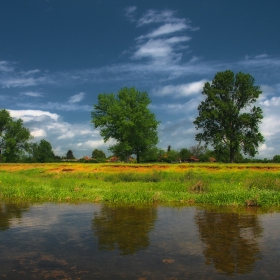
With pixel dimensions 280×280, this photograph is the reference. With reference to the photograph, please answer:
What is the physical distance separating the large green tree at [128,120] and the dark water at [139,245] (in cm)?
4450

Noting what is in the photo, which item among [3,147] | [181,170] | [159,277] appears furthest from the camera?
[3,147]

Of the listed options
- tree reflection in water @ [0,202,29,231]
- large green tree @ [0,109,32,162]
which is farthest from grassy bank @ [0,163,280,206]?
large green tree @ [0,109,32,162]

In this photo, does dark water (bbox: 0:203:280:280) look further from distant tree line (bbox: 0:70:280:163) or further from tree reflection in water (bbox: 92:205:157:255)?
distant tree line (bbox: 0:70:280:163)

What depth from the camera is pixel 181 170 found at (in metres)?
33.2

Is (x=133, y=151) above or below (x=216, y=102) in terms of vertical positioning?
below

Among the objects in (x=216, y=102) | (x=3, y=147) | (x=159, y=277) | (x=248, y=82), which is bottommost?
(x=159, y=277)

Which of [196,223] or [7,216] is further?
[7,216]

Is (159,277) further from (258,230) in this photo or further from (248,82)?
(248,82)

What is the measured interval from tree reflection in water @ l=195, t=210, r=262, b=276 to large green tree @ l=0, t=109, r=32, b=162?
6609 cm

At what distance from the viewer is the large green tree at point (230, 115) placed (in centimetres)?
4975

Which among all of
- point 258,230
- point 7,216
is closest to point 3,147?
point 7,216

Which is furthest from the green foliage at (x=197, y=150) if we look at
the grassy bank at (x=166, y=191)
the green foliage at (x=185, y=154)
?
the grassy bank at (x=166, y=191)

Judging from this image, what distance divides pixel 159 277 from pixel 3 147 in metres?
72.9

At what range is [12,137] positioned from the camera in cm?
7362
